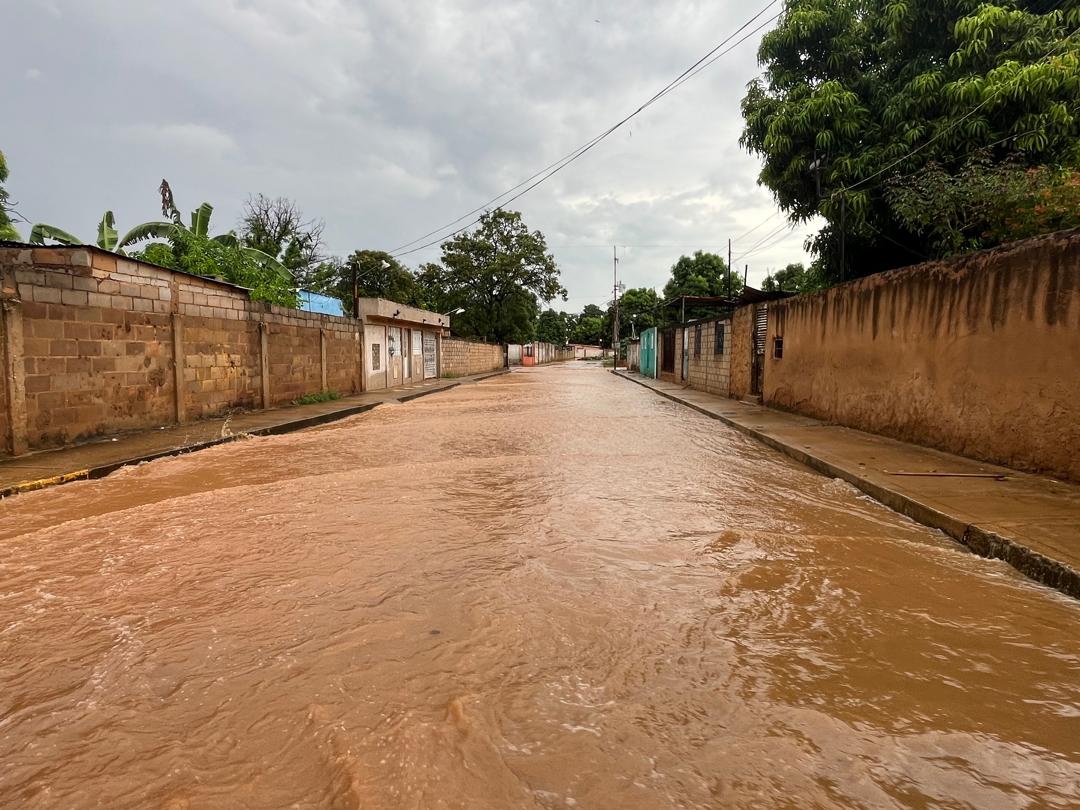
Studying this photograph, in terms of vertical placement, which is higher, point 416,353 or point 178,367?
point 416,353

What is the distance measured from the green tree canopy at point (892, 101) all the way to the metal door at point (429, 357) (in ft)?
57.5

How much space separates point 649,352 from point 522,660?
2992cm

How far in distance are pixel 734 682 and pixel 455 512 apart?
114 inches

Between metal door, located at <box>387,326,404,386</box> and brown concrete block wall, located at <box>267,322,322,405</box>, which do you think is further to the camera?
metal door, located at <box>387,326,404,386</box>

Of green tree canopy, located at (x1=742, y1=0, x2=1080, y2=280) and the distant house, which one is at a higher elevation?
green tree canopy, located at (x1=742, y1=0, x2=1080, y2=280)

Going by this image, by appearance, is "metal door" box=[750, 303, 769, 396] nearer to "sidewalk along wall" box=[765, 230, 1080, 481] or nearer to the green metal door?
"sidewalk along wall" box=[765, 230, 1080, 481]

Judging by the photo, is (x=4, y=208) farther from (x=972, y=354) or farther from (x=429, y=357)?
(x=972, y=354)

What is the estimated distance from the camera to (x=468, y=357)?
36344mm

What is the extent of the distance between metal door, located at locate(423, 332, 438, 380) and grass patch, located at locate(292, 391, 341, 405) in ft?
37.1

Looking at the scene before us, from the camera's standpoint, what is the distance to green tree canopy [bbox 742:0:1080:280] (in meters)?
10.4

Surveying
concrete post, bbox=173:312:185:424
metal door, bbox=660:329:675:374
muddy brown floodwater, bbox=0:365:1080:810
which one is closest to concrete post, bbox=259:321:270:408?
concrete post, bbox=173:312:185:424

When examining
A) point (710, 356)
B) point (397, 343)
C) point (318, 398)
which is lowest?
point (318, 398)

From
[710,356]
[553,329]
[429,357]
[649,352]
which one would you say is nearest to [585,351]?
[553,329]

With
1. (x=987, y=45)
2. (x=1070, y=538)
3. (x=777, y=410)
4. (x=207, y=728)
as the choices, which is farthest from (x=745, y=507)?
(x=987, y=45)
